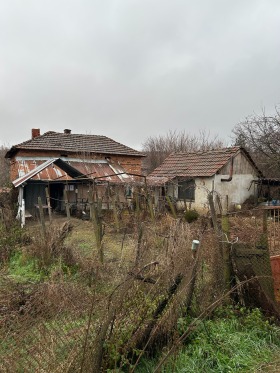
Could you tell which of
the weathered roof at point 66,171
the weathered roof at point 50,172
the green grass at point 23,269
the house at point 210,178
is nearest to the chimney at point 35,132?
the weathered roof at point 66,171

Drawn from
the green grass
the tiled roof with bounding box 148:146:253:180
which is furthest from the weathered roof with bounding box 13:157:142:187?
the green grass

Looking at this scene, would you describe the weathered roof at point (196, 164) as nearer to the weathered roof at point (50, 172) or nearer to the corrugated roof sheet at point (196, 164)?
the corrugated roof sheet at point (196, 164)

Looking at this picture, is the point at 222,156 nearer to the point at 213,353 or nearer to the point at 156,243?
the point at 156,243

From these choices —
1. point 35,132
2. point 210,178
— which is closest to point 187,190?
point 210,178

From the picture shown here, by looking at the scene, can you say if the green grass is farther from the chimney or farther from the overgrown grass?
the chimney

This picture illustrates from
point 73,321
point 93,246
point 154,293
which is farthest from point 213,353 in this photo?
point 93,246

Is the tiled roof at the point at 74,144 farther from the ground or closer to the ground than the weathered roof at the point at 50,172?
farther from the ground

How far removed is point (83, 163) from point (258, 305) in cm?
2057

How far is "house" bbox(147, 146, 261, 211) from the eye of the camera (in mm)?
19078

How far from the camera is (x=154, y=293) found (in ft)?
11.5

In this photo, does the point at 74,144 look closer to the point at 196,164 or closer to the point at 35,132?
the point at 35,132

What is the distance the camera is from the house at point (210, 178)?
62.6 feet

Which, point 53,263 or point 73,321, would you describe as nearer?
point 73,321

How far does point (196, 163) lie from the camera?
20938mm
